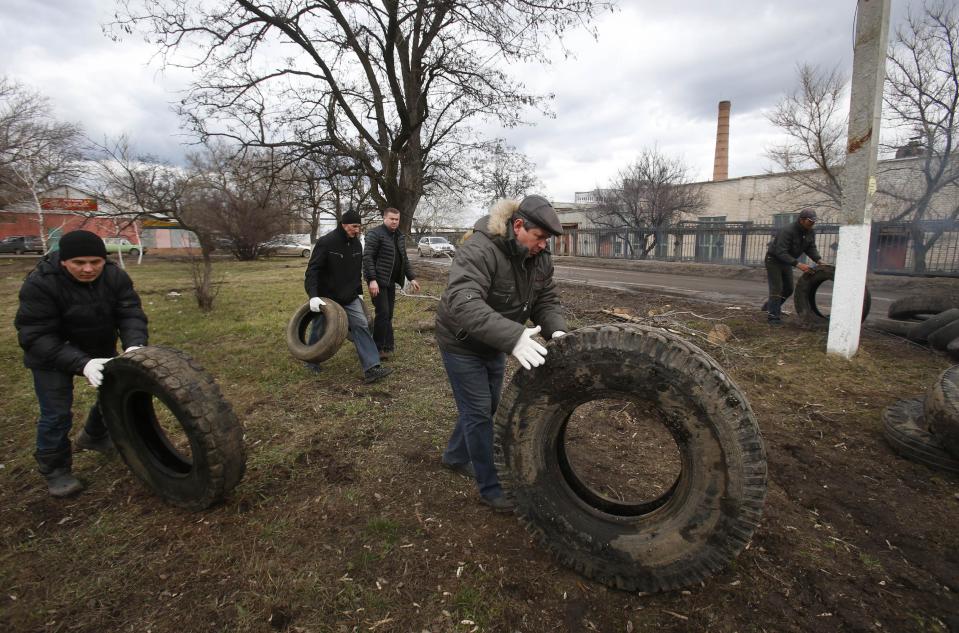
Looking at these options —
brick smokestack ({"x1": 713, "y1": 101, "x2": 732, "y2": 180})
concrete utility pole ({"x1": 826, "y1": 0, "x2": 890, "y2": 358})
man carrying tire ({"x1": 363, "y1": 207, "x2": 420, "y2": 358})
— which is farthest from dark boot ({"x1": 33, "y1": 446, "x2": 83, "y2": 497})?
brick smokestack ({"x1": 713, "y1": 101, "x2": 732, "y2": 180})

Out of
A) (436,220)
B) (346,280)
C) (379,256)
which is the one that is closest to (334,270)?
(346,280)

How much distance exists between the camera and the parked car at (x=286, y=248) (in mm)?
30572

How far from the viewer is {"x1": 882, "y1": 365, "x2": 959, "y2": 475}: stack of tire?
292 centimetres

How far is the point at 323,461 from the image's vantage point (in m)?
3.37

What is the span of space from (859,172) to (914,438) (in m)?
3.42

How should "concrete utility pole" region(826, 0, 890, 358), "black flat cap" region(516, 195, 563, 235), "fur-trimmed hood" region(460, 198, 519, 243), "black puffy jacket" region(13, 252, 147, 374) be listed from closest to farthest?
"black flat cap" region(516, 195, 563, 235) < "fur-trimmed hood" region(460, 198, 519, 243) < "black puffy jacket" region(13, 252, 147, 374) < "concrete utility pole" region(826, 0, 890, 358)

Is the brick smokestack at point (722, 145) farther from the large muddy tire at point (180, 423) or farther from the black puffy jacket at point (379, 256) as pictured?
the large muddy tire at point (180, 423)

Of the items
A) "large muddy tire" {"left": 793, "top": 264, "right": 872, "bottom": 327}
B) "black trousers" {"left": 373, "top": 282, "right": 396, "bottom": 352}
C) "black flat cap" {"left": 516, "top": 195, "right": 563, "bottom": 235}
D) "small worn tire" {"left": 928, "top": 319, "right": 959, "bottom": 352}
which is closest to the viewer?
"black flat cap" {"left": 516, "top": 195, "right": 563, "bottom": 235}

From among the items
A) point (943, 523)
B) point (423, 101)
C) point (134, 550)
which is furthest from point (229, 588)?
point (423, 101)

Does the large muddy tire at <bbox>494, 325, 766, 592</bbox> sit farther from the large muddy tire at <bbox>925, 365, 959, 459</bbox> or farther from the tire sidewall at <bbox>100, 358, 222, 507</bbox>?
the large muddy tire at <bbox>925, 365, 959, 459</bbox>

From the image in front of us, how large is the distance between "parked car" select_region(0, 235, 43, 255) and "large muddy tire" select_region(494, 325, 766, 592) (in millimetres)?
41717

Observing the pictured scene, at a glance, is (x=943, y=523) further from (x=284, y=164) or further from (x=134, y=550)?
(x=284, y=164)

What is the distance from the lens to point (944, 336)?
5.43m

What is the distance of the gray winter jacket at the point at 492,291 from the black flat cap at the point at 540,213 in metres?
0.13
